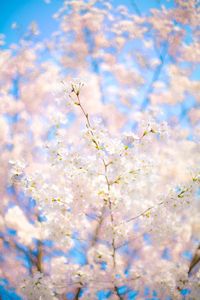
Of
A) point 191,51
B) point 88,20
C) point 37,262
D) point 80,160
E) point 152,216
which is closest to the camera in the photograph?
point 80,160

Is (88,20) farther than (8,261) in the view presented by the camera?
Yes

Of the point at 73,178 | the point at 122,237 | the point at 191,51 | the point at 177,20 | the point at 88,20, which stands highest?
the point at 88,20

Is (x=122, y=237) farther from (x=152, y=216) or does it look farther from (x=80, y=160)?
(x=80, y=160)

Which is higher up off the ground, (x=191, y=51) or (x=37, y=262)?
(x=191, y=51)

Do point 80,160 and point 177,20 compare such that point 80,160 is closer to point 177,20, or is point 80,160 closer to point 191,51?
point 191,51

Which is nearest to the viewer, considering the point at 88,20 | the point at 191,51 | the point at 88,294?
the point at 88,294

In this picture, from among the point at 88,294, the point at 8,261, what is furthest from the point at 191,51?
the point at 8,261

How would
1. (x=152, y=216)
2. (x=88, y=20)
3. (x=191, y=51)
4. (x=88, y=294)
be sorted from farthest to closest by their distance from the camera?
1. (x=88, y=20)
2. (x=191, y=51)
3. (x=88, y=294)
4. (x=152, y=216)

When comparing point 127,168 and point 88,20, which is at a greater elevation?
point 88,20

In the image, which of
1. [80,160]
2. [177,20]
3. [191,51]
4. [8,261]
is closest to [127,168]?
[80,160]
